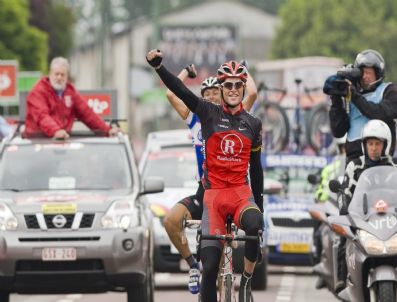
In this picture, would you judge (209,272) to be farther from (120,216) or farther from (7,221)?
(7,221)

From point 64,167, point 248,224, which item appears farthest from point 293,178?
point 248,224

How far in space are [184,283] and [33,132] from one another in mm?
5616

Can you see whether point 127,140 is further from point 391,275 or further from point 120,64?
point 120,64

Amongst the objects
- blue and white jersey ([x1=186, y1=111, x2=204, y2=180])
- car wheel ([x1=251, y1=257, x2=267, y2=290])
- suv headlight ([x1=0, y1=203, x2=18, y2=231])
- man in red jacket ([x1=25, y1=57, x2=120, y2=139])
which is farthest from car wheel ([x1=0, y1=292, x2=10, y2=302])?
car wheel ([x1=251, y1=257, x2=267, y2=290])

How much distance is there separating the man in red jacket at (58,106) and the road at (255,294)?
2170mm

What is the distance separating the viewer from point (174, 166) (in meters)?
21.8

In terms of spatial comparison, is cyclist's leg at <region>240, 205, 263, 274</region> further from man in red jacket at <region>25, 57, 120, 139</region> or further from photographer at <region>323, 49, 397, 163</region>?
man in red jacket at <region>25, 57, 120, 139</region>

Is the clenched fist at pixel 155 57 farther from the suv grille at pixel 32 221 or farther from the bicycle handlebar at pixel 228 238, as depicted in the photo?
the suv grille at pixel 32 221

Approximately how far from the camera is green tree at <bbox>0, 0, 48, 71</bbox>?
54031mm

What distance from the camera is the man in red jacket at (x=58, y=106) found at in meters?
17.4

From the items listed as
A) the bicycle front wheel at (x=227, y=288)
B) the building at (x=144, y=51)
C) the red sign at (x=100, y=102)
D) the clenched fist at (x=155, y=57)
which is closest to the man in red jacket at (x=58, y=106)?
the red sign at (x=100, y=102)

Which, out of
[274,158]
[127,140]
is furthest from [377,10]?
[127,140]

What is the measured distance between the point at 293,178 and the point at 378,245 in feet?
42.6

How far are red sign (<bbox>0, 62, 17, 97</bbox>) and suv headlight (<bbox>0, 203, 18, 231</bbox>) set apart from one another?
16.1 metres
